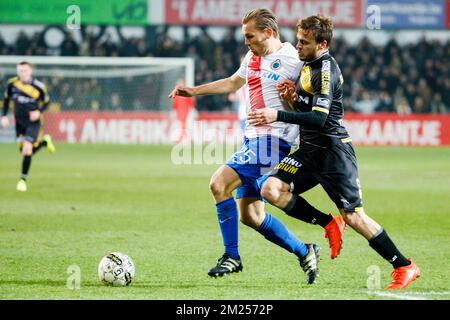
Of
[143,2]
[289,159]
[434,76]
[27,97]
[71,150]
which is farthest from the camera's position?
[434,76]

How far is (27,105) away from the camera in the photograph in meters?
16.7

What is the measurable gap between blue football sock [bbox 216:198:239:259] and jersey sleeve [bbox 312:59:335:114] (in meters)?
1.24

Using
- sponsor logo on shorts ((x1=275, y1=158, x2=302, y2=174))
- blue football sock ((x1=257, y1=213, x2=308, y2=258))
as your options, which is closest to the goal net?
blue football sock ((x1=257, y1=213, x2=308, y2=258))

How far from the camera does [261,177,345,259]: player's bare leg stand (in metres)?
7.15

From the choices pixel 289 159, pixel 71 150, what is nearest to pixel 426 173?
pixel 71 150

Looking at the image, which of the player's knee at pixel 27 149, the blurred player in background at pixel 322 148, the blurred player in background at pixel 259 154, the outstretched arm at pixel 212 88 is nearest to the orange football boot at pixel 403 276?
the blurred player in background at pixel 322 148

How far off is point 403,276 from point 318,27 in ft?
6.55

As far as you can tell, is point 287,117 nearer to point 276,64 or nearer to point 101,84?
point 276,64

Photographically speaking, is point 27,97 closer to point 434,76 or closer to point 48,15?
point 48,15

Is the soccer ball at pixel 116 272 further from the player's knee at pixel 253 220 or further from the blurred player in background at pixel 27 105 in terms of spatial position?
the blurred player in background at pixel 27 105

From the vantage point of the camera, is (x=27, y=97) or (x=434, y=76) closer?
(x=27, y=97)

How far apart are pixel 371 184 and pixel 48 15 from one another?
1400 centimetres

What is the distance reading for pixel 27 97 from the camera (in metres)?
16.9

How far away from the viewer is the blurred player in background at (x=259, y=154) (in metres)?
7.40
